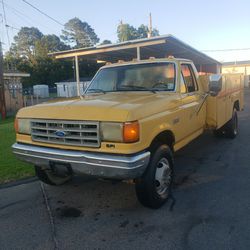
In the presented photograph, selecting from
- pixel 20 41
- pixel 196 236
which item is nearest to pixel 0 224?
pixel 196 236

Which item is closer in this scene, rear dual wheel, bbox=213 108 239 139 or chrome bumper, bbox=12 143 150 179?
chrome bumper, bbox=12 143 150 179

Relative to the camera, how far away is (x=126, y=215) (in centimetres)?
384

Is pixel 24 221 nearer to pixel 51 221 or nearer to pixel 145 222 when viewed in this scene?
pixel 51 221

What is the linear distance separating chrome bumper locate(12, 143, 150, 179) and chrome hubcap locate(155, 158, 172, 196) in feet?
1.78

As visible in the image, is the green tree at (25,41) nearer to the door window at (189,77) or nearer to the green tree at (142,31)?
the green tree at (142,31)

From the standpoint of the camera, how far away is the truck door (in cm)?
479

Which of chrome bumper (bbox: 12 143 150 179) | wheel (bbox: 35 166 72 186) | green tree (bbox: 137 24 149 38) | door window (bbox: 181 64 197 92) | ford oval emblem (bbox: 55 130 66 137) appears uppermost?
green tree (bbox: 137 24 149 38)

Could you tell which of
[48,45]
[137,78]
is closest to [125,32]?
[48,45]

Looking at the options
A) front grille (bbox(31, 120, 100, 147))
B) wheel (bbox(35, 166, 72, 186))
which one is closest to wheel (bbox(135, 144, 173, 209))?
front grille (bbox(31, 120, 100, 147))

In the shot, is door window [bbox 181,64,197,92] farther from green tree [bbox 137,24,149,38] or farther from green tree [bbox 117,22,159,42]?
green tree [bbox 137,24,149,38]

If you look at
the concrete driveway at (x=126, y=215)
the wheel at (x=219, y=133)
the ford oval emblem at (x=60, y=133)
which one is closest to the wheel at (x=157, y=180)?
the concrete driveway at (x=126, y=215)

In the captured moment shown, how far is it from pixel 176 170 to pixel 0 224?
128 inches

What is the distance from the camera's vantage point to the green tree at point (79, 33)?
89225 millimetres

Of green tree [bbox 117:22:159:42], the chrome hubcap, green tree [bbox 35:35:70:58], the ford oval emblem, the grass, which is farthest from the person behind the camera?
green tree [bbox 117:22:159:42]
